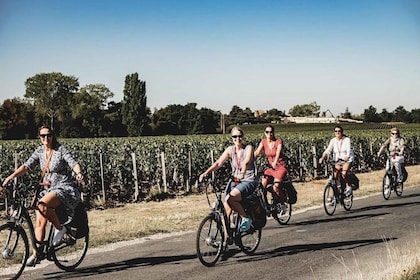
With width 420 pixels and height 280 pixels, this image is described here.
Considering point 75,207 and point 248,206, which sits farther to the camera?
point 248,206

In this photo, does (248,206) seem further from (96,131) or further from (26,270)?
(96,131)

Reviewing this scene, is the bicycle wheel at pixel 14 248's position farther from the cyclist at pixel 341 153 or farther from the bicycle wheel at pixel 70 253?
the cyclist at pixel 341 153

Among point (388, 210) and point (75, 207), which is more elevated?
point (75, 207)

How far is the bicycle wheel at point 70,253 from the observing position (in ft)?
22.6

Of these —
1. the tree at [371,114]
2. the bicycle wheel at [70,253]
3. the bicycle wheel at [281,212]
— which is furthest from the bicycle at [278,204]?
the tree at [371,114]

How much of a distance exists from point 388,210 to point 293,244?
473cm

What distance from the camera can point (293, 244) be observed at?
8547mm

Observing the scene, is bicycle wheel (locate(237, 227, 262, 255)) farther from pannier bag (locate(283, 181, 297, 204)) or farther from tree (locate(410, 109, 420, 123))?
tree (locate(410, 109, 420, 123))

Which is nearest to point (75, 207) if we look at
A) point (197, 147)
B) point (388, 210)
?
point (388, 210)

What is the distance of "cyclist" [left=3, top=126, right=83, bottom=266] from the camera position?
6.58m

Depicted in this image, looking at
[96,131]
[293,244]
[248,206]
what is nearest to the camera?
[248,206]

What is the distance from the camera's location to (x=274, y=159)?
10367 mm

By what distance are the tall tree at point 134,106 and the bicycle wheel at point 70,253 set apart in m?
94.9

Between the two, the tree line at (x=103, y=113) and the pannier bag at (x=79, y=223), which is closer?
the pannier bag at (x=79, y=223)
